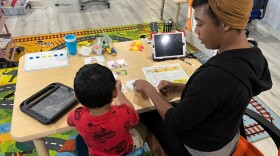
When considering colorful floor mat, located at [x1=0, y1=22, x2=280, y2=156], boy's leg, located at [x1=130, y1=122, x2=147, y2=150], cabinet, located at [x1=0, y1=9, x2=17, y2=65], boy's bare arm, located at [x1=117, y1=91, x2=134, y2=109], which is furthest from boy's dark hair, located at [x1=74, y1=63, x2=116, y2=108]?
cabinet, located at [x1=0, y1=9, x2=17, y2=65]

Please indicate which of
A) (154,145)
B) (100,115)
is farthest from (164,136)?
(100,115)

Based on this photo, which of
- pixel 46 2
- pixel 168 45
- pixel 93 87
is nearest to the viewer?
pixel 93 87

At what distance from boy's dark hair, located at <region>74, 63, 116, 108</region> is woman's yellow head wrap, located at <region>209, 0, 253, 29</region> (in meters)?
0.48

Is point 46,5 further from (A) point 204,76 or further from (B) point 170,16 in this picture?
(A) point 204,76

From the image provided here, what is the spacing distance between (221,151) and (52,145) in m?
1.34

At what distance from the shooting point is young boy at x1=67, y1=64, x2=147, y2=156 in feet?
3.12

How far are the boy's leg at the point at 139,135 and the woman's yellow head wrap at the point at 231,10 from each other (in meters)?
0.79

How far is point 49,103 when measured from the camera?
3.85ft

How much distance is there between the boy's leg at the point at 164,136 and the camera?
124cm

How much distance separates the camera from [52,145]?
1.90 meters

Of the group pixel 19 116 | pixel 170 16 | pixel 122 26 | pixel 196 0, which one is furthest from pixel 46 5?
pixel 196 0

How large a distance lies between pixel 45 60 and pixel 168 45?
31.4 inches

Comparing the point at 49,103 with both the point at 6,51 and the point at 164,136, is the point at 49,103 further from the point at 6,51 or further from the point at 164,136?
the point at 6,51

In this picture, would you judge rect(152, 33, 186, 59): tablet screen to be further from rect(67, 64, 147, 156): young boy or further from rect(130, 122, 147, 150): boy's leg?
rect(67, 64, 147, 156): young boy
